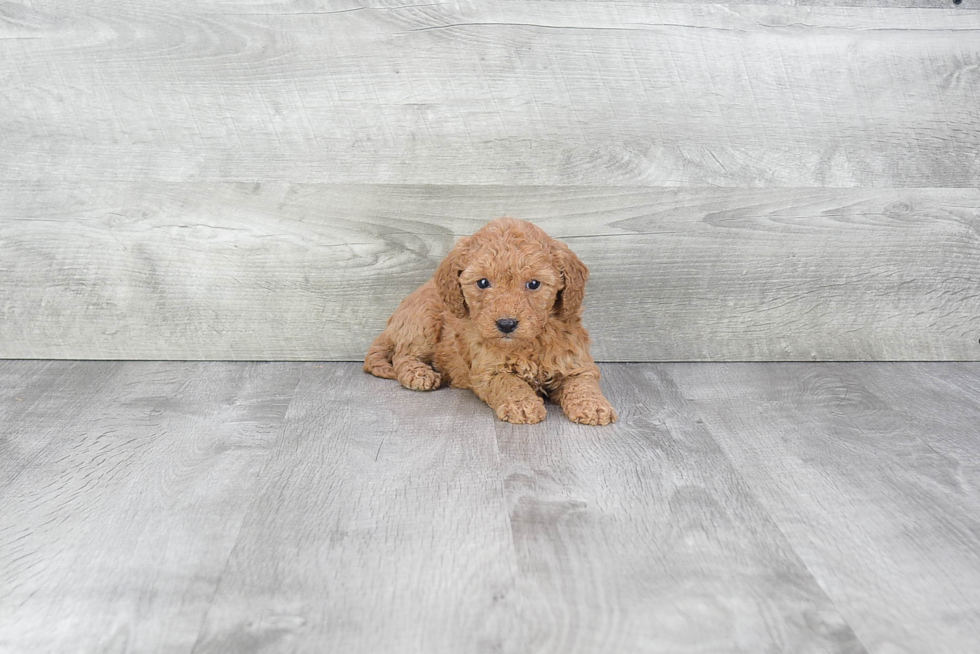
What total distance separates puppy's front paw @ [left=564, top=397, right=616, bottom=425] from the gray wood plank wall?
487mm

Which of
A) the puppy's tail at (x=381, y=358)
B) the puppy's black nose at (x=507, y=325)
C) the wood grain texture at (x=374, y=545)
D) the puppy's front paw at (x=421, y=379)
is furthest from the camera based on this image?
the puppy's tail at (x=381, y=358)

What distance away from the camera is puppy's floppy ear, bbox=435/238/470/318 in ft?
5.88

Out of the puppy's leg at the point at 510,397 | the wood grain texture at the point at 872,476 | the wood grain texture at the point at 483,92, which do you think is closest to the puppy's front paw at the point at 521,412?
the puppy's leg at the point at 510,397

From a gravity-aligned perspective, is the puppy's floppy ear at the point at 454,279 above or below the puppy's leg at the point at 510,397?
above

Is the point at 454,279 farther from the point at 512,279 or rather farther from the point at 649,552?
the point at 649,552

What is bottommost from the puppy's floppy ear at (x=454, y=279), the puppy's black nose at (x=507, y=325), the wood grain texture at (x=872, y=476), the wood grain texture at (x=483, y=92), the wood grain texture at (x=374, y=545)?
the wood grain texture at (x=872, y=476)

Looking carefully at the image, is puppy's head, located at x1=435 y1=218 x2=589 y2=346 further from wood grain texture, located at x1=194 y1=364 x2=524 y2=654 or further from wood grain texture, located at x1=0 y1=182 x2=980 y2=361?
wood grain texture, located at x1=0 y1=182 x2=980 y2=361

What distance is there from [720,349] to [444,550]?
1.26m

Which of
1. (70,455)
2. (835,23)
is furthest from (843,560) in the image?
(835,23)

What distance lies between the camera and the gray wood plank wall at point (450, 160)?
6.91 ft

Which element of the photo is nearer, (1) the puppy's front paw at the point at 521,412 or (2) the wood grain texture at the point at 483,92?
(1) the puppy's front paw at the point at 521,412

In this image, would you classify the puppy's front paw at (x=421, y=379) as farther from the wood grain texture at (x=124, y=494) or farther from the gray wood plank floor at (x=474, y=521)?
the wood grain texture at (x=124, y=494)

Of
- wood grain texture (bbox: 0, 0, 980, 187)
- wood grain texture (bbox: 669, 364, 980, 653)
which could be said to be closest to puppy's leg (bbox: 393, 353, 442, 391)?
wood grain texture (bbox: 0, 0, 980, 187)

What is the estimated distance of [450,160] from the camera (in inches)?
85.3
